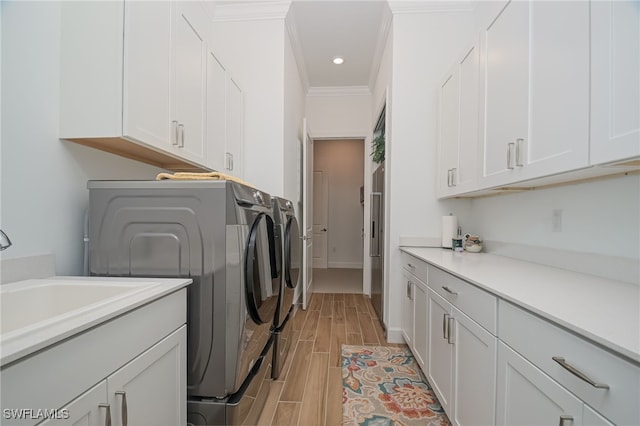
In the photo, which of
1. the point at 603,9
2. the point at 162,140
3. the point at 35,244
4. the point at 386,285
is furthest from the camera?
the point at 386,285

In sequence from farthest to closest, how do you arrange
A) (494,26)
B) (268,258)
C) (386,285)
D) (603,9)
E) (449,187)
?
(386,285)
(449,187)
(494,26)
(268,258)
(603,9)

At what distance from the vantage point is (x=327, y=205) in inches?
270

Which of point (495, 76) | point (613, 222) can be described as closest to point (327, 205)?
point (495, 76)

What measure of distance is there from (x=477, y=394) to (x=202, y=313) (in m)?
1.18

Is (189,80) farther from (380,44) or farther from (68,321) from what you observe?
(380,44)

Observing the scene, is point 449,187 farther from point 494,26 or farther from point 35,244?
point 35,244

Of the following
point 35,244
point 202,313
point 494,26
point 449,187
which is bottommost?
point 202,313

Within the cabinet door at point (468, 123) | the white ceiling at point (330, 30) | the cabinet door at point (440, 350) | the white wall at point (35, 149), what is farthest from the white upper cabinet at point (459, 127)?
the white wall at point (35, 149)

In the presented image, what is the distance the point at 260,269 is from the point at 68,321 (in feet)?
2.66

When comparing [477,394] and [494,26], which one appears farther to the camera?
[494,26]

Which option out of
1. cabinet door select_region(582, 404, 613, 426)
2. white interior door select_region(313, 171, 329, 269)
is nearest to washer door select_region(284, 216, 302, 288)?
cabinet door select_region(582, 404, 613, 426)

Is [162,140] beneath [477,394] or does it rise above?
above

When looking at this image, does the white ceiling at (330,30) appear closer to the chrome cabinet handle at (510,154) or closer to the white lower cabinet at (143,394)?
the chrome cabinet handle at (510,154)

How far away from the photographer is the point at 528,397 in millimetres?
864
